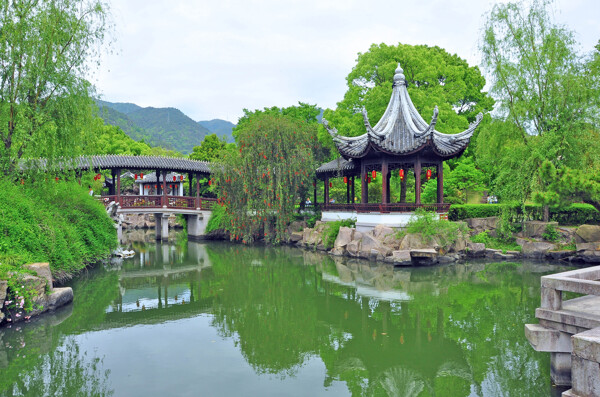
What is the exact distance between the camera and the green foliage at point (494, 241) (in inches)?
538

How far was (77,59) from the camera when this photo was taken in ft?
32.9

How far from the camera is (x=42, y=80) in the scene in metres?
9.34

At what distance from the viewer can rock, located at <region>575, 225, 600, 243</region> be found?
1228 cm

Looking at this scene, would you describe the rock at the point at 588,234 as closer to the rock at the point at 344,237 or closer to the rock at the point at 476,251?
the rock at the point at 476,251

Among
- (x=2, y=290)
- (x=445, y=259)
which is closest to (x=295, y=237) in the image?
(x=445, y=259)

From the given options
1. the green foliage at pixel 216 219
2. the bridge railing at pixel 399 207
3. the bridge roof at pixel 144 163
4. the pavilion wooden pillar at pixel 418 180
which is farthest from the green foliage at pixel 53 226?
the pavilion wooden pillar at pixel 418 180

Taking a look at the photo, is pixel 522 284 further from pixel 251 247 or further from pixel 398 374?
pixel 251 247

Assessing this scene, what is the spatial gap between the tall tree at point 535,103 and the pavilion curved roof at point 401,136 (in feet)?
4.37

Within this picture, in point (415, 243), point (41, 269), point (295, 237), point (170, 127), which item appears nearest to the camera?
point (41, 269)

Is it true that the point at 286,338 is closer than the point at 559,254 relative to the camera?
Yes

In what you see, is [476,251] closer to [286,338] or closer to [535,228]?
[535,228]

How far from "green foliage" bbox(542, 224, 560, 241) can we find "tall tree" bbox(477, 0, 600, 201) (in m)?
1.22

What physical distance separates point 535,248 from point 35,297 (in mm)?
13056

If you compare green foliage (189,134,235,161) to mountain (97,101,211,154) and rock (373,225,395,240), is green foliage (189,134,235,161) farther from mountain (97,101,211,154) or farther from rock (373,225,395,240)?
mountain (97,101,211,154)
